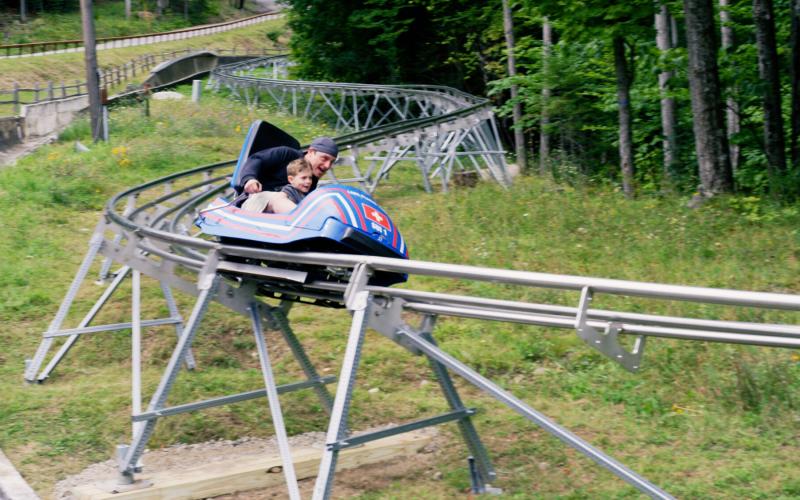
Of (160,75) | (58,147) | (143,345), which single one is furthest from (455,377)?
(160,75)

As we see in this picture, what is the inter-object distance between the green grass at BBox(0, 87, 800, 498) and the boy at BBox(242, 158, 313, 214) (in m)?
2.16

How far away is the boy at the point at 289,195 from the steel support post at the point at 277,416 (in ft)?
2.36

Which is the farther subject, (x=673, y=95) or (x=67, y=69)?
(x=67, y=69)

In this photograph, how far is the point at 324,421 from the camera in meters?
8.66

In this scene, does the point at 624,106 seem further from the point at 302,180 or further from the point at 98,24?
the point at 98,24

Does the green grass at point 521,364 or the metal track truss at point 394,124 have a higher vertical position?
the metal track truss at point 394,124

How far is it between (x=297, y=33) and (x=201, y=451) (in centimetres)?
2754

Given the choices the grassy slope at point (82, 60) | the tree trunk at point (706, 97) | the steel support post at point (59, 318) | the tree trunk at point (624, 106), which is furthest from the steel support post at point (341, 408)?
the grassy slope at point (82, 60)

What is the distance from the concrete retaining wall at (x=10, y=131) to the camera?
2861cm

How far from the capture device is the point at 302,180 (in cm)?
731

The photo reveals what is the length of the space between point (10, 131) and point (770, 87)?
72.8 feet

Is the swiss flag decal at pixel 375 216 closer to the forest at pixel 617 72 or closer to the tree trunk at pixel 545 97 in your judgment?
the forest at pixel 617 72

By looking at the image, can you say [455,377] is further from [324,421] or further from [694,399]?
[694,399]

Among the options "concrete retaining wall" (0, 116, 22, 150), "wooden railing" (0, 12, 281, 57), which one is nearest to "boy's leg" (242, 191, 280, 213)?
"concrete retaining wall" (0, 116, 22, 150)
